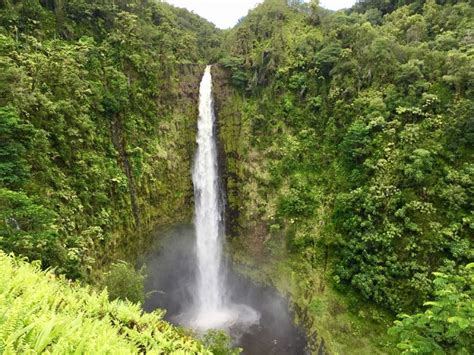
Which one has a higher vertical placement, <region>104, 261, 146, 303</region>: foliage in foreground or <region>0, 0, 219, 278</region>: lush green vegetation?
<region>0, 0, 219, 278</region>: lush green vegetation

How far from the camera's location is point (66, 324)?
3.01m

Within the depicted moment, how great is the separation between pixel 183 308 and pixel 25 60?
1746 cm

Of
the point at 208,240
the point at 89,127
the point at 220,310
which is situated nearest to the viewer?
the point at 89,127

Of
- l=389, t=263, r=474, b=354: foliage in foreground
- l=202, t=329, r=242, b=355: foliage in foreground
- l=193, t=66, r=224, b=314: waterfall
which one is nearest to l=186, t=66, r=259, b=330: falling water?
l=193, t=66, r=224, b=314: waterfall

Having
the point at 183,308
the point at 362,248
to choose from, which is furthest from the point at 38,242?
the point at 362,248

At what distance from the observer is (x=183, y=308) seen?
2120 centimetres

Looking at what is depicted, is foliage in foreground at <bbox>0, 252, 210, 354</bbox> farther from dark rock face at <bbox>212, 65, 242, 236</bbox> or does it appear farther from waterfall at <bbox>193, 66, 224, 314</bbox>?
dark rock face at <bbox>212, 65, 242, 236</bbox>

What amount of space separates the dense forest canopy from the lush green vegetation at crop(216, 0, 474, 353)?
0.10 metres

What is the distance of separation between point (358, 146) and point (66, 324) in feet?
70.5

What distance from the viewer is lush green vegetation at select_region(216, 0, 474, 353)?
57.7 feet

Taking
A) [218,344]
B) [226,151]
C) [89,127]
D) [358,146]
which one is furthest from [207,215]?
[358,146]

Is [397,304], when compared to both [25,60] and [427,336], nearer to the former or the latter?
[427,336]

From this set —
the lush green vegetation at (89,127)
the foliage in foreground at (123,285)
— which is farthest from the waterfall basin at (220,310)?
the foliage in foreground at (123,285)

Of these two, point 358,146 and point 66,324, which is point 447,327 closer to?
point 66,324
